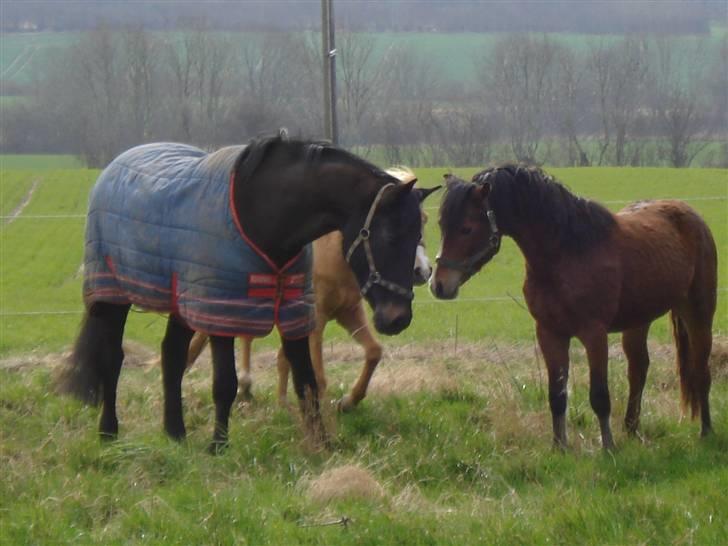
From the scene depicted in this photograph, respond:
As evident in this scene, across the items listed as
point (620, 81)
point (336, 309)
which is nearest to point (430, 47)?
point (620, 81)

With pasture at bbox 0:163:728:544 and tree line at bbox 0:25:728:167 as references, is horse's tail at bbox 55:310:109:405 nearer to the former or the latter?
pasture at bbox 0:163:728:544

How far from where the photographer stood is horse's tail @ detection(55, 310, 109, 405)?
715 cm

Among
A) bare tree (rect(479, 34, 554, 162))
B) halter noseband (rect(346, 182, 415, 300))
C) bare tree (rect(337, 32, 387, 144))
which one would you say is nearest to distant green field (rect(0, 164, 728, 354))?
bare tree (rect(479, 34, 554, 162))

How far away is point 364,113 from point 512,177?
12.2 m

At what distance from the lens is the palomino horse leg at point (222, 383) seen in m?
6.21

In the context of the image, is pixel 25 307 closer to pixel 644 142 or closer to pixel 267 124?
pixel 267 124

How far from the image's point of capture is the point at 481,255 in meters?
6.26

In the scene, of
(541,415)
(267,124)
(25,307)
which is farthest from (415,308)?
(541,415)

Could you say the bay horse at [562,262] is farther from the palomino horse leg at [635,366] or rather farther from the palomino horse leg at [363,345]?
the palomino horse leg at [363,345]

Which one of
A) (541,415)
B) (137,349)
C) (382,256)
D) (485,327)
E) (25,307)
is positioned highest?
(382,256)

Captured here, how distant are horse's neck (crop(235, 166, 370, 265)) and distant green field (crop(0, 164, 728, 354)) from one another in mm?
5220

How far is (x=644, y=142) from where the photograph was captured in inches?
963

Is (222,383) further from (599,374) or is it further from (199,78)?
(199,78)

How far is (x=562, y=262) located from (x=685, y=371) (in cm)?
141
